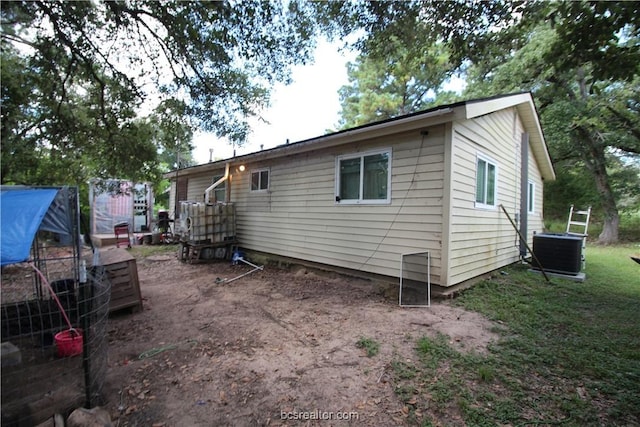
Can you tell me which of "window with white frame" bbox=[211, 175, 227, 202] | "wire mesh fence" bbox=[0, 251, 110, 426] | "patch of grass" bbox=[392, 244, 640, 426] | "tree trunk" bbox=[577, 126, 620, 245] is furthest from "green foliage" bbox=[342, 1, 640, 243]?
"window with white frame" bbox=[211, 175, 227, 202]

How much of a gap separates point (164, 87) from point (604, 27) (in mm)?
6542

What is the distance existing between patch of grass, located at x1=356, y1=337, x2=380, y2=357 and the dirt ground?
0.06 metres

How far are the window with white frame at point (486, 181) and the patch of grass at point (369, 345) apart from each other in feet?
12.7

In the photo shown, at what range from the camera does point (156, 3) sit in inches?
154

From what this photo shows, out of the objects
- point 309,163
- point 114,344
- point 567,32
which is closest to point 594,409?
point 567,32

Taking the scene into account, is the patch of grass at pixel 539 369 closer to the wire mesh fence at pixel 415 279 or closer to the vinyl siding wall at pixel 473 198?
the wire mesh fence at pixel 415 279

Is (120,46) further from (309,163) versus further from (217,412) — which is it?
(217,412)

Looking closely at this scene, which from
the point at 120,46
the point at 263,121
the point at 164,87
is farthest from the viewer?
the point at 263,121

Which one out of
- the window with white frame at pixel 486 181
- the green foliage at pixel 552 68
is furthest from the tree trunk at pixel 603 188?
the window with white frame at pixel 486 181

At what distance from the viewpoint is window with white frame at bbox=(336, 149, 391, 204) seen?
561cm

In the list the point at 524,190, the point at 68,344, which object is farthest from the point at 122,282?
the point at 524,190

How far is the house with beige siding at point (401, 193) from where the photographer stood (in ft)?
16.2

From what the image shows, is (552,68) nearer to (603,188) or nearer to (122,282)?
(603,188)

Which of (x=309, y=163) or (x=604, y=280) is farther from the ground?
(x=309, y=163)
